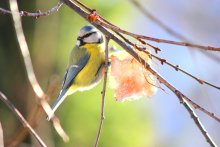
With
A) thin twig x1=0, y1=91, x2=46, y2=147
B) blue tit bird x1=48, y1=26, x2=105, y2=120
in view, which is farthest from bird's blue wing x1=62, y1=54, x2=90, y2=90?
thin twig x1=0, y1=91, x2=46, y2=147

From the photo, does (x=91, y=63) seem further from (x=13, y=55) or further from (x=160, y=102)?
(x=160, y=102)

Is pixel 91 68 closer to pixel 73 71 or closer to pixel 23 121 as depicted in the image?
pixel 73 71

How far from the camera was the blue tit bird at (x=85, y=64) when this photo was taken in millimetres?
2148

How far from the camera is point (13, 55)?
3.79 meters

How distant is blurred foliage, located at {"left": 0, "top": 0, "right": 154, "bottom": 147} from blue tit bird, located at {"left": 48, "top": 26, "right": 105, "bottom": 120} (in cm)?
119

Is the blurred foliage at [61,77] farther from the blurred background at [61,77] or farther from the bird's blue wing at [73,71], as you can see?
the bird's blue wing at [73,71]

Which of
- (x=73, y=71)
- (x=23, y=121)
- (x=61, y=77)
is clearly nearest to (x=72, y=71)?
(x=73, y=71)

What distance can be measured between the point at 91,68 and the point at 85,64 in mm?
65

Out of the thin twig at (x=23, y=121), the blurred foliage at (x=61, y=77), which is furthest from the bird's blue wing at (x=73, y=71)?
the blurred foliage at (x=61, y=77)

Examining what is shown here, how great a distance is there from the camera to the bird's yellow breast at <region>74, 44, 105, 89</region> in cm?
215

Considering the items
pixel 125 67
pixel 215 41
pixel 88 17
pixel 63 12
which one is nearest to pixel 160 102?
pixel 215 41

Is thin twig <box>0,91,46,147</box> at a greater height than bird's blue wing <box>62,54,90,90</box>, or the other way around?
thin twig <box>0,91,46,147</box>

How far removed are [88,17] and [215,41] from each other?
3.68 m

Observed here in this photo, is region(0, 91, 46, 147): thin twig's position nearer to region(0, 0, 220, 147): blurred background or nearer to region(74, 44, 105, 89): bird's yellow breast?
region(74, 44, 105, 89): bird's yellow breast
